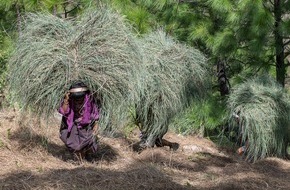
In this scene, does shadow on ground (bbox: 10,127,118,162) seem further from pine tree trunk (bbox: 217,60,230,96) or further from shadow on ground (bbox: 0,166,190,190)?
pine tree trunk (bbox: 217,60,230,96)

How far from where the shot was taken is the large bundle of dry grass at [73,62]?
4867mm

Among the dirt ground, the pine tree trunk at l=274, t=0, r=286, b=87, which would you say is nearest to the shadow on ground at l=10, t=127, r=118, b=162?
the dirt ground

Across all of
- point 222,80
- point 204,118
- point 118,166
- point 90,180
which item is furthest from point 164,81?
point 222,80

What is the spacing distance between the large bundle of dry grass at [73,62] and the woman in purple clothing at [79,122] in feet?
0.30

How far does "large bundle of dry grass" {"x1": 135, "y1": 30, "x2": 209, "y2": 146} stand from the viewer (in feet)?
18.5

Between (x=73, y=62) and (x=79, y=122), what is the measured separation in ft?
2.04

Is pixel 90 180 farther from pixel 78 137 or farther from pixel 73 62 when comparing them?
pixel 73 62

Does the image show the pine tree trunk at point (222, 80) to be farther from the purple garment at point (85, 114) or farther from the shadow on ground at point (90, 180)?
the shadow on ground at point (90, 180)

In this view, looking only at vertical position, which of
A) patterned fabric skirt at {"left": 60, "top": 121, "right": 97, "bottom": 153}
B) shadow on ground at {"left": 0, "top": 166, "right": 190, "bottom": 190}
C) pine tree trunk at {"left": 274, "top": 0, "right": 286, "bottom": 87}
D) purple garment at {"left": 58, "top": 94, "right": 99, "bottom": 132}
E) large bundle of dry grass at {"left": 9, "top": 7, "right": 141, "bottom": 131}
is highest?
pine tree trunk at {"left": 274, "top": 0, "right": 286, "bottom": 87}

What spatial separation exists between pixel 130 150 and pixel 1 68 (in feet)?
8.19

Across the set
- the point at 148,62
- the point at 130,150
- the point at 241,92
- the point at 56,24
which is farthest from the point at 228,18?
the point at 56,24

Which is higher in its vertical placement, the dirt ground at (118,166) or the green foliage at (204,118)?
the green foliage at (204,118)

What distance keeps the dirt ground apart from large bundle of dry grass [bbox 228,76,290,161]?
21cm

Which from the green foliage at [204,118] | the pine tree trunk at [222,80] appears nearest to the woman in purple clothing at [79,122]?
the green foliage at [204,118]
